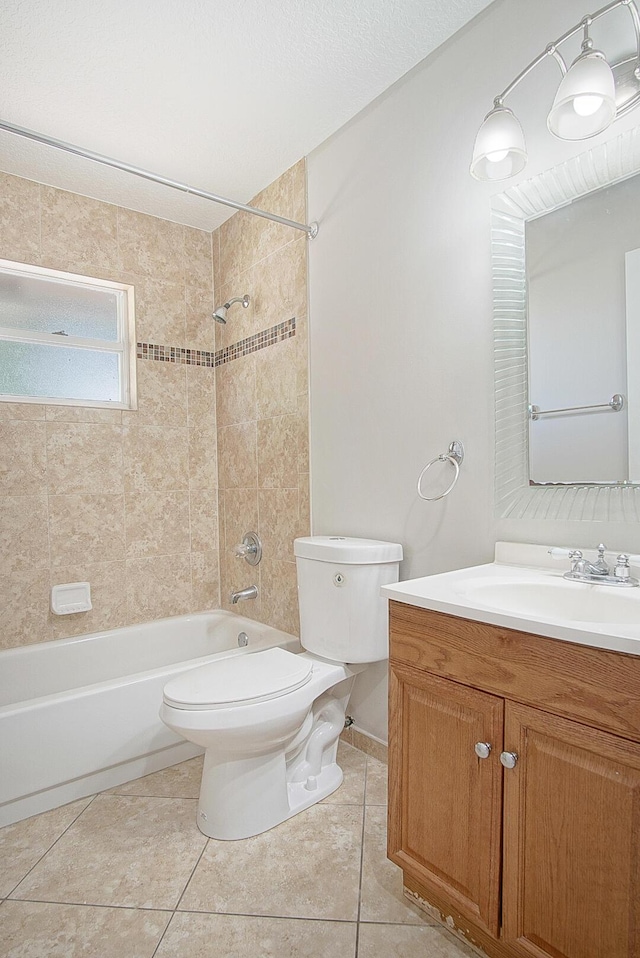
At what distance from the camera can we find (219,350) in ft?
9.84

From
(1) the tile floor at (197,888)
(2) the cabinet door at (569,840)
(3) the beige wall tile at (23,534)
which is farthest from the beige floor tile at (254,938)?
(3) the beige wall tile at (23,534)

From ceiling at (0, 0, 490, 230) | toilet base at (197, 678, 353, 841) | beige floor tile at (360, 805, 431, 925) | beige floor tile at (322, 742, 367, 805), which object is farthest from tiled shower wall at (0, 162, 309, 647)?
beige floor tile at (360, 805, 431, 925)

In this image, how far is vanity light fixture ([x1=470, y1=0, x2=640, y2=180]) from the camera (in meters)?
1.15

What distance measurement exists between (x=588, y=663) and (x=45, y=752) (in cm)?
172

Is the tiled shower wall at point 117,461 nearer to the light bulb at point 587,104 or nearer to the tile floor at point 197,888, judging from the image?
the tile floor at point 197,888

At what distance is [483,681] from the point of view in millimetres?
1095

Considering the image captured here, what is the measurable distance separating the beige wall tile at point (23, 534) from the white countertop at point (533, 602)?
183cm

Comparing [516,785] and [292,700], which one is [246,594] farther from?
[516,785]

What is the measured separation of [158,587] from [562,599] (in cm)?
210

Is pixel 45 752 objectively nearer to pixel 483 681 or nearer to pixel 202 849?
pixel 202 849

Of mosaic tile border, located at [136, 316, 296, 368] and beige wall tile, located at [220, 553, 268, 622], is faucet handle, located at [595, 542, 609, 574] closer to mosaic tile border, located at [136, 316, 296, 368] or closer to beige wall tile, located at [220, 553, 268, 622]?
mosaic tile border, located at [136, 316, 296, 368]


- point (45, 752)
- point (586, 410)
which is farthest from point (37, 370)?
point (586, 410)

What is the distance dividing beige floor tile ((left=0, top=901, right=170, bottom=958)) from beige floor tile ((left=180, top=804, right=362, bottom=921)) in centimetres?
12

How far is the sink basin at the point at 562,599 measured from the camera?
1.15 metres
